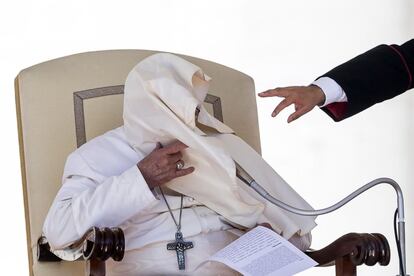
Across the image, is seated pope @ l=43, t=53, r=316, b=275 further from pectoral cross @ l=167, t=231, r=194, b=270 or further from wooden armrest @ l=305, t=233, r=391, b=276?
wooden armrest @ l=305, t=233, r=391, b=276

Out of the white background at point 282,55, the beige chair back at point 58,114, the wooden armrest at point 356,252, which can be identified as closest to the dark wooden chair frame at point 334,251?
the wooden armrest at point 356,252

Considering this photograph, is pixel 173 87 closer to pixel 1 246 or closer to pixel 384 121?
pixel 1 246

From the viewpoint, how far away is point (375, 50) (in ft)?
7.57

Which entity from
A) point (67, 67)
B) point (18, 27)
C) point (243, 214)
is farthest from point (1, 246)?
point (243, 214)

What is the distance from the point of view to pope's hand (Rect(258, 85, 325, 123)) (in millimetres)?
1965

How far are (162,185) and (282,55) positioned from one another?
1.62 m

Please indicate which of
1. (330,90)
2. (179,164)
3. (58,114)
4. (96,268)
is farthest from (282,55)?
(96,268)

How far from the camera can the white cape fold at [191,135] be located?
6.91 feet

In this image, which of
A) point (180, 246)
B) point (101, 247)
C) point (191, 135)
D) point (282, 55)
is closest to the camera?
point (101, 247)

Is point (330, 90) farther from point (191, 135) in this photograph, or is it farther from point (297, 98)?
point (191, 135)

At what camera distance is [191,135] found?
2.10 m

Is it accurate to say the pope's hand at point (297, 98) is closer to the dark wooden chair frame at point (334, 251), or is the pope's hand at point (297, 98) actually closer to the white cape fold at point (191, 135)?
the white cape fold at point (191, 135)

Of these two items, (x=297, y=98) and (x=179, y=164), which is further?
(x=179, y=164)

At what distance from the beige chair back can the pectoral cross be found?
40 centimetres
